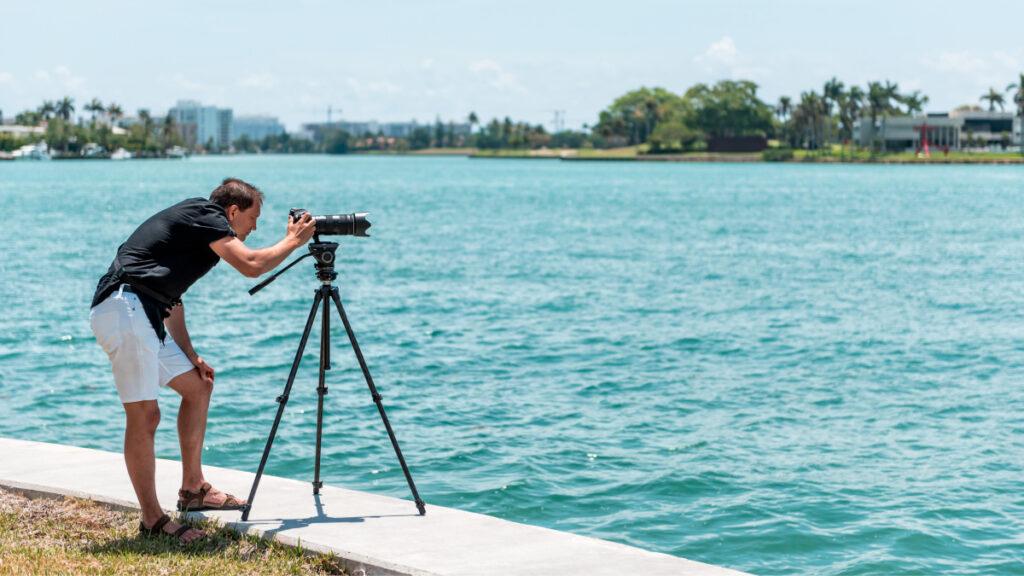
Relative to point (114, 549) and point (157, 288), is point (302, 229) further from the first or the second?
point (114, 549)

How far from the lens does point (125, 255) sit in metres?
6.38

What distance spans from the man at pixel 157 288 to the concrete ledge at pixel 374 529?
61 cm

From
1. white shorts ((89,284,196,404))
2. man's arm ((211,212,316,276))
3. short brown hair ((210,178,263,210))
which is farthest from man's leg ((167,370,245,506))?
short brown hair ((210,178,263,210))

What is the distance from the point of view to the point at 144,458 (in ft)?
21.3

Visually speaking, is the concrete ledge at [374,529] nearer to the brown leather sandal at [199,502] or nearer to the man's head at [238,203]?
the brown leather sandal at [199,502]

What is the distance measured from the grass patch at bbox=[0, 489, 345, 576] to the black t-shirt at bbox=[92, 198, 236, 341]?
119cm

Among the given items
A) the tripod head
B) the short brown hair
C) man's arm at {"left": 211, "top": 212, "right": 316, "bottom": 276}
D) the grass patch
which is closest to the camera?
the grass patch

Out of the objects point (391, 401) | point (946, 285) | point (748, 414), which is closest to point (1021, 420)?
point (748, 414)

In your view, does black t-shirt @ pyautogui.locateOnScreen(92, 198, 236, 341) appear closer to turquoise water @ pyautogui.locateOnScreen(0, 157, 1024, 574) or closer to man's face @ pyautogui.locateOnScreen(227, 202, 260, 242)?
man's face @ pyautogui.locateOnScreen(227, 202, 260, 242)

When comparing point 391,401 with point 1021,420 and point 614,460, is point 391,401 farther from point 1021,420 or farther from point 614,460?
point 1021,420

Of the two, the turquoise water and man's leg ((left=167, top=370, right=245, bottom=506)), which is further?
the turquoise water

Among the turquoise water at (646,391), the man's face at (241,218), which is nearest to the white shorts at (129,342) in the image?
the man's face at (241,218)

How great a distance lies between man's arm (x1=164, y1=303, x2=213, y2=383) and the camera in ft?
22.3

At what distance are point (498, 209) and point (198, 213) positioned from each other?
7540cm
